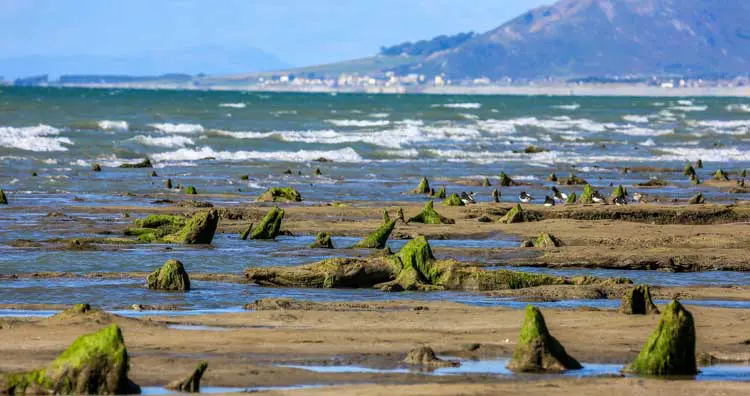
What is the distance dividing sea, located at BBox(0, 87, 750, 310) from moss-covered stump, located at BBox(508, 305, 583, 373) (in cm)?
400

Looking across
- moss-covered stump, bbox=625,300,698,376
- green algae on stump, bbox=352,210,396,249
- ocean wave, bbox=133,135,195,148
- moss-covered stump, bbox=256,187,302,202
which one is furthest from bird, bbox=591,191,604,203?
ocean wave, bbox=133,135,195,148

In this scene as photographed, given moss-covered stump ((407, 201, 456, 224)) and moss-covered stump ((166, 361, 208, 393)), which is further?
moss-covered stump ((407, 201, 456, 224))

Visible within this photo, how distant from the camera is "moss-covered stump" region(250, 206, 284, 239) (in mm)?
20719

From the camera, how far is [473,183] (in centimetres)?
3644

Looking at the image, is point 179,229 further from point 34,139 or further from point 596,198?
point 34,139

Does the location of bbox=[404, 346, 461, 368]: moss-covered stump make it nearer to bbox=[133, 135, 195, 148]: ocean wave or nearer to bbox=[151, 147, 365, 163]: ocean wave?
bbox=[151, 147, 365, 163]: ocean wave

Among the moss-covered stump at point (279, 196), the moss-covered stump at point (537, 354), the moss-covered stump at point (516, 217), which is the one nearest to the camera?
the moss-covered stump at point (537, 354)

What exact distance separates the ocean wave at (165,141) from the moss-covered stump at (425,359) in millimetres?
44868

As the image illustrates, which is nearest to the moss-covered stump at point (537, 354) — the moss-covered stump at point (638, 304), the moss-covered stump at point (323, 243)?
the moss-covered stump at point (638, 304)

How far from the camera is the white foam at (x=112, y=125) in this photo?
6450 centimetres

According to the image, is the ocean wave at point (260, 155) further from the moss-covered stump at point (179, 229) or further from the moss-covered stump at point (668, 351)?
the moss-covered stump at point (668, 351)

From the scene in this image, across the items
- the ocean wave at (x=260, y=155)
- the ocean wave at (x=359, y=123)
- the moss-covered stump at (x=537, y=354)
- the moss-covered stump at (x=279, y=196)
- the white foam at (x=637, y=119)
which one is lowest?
the white foam at (x=637, y=119)

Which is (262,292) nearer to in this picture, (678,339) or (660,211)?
(678,339)

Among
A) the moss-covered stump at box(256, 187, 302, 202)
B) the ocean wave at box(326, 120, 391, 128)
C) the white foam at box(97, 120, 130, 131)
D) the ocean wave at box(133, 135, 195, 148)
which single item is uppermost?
the moss-covered stump at box(256, 187, 302, 202)
